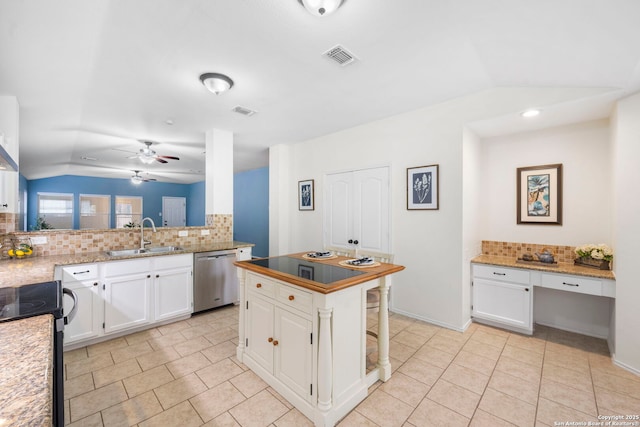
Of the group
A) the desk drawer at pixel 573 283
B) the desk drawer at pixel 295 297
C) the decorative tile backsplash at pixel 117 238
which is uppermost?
the decorative tile backsplash at pixel 117 238

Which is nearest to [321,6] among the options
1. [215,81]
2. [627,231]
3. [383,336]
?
[215,81]

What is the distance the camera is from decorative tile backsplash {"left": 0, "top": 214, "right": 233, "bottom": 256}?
9.80ft

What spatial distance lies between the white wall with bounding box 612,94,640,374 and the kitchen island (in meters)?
1.99

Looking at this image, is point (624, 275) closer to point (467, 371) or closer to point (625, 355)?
point (625, 355)

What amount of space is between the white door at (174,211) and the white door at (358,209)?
318 inches

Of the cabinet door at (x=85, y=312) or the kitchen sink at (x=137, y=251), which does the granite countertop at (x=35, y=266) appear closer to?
the kitchen sink at (x=137, y=251)

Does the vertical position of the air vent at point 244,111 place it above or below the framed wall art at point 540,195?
above

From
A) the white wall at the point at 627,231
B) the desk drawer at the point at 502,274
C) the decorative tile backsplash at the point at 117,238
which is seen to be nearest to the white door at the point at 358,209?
the desk drawer at the point at 502,274

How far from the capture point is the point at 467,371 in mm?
2340

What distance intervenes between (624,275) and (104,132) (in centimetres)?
643

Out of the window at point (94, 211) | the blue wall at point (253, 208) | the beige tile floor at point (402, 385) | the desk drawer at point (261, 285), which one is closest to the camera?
the beige tile floor at point (402, 385)

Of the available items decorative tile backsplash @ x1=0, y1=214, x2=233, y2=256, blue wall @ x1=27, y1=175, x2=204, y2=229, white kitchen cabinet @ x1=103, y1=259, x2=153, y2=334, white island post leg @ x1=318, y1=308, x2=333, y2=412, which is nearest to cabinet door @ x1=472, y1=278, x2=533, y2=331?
white island post leg @ x1=318, y1=308, x2=333, y2=412

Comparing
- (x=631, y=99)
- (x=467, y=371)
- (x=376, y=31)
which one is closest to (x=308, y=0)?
(x=376, y=31)

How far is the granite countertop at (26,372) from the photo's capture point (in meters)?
0.64
